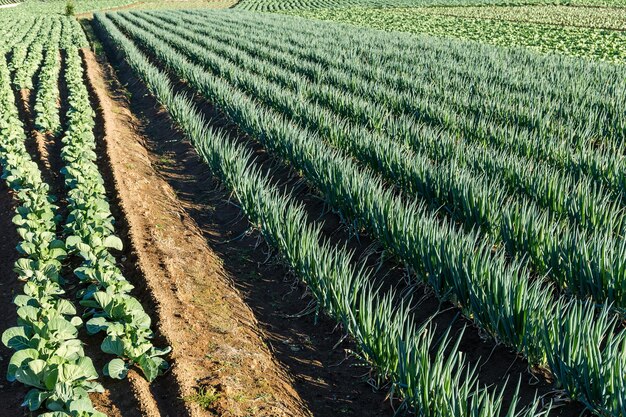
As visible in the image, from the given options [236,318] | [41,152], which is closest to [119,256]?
[236,318]

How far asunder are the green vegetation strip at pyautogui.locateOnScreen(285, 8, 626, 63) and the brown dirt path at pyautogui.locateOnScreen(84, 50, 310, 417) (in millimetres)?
12005

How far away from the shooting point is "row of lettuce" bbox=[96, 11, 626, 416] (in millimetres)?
2879

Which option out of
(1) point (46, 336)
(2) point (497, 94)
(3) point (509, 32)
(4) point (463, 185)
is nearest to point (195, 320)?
(1) point (46, 336)

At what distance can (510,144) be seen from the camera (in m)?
6.18

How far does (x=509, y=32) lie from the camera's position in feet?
66.0

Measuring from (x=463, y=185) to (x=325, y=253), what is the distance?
5.22ft

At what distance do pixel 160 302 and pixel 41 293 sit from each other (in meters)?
0.69

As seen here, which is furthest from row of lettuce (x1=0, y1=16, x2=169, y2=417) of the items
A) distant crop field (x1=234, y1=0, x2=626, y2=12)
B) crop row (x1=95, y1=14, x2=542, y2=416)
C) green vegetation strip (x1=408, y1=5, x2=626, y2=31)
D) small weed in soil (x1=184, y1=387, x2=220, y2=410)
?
distant crop field (x1=234, y1=0, x2=626, y2=12)

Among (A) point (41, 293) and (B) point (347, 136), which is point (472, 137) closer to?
(B) point (347, 136)

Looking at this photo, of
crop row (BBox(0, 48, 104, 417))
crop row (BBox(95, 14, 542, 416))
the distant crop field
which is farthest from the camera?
the distant crop field

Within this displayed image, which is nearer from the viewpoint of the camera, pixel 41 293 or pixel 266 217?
pixel 41 293

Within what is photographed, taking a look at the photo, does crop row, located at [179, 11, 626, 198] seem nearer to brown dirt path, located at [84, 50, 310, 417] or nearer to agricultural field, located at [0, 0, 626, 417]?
agricultural field, located at [0, 0, 626, 417]

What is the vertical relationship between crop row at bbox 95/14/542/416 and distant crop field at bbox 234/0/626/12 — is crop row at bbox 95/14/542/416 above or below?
below

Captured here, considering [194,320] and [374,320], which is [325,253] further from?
[194,320]
